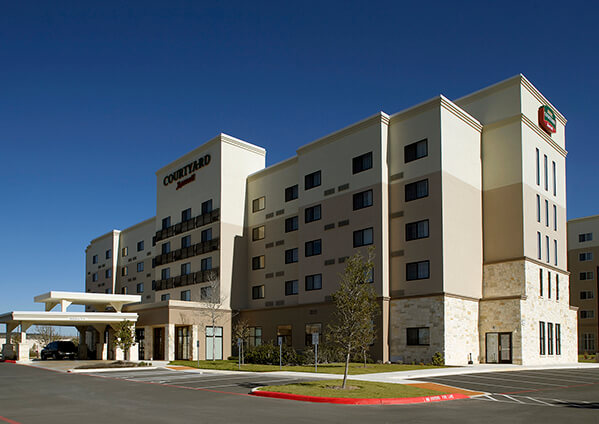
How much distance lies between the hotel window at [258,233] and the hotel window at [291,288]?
5.46m

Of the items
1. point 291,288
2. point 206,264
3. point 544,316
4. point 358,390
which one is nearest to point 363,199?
point 291,288

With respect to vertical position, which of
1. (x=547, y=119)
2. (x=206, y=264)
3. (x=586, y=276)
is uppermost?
(x=547, y=119)

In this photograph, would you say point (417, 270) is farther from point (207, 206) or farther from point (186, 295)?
point (186, 295)

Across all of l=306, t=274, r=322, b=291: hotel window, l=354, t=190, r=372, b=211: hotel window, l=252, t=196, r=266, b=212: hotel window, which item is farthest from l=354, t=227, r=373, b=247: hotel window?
l=252, t=196, r=266, b=212: hotel window

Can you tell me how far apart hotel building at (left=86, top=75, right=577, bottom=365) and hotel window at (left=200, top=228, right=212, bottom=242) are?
91 millimetres

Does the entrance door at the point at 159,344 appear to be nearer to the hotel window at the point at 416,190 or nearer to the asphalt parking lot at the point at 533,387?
the hotel window at the point at 416,190

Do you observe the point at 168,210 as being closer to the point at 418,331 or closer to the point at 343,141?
the point at 343,141

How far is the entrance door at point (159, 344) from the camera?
1957 inches

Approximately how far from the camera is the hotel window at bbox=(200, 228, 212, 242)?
174 feet

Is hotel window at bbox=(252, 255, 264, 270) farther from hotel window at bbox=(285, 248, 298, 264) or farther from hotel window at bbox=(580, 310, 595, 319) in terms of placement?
hotel window at bbox=(580, 310, 595, 319)

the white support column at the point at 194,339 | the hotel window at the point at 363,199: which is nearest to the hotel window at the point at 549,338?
the hotel window at the point at 363,199

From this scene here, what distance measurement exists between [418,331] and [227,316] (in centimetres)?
1851

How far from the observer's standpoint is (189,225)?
56.0 m

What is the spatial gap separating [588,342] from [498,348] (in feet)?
146
